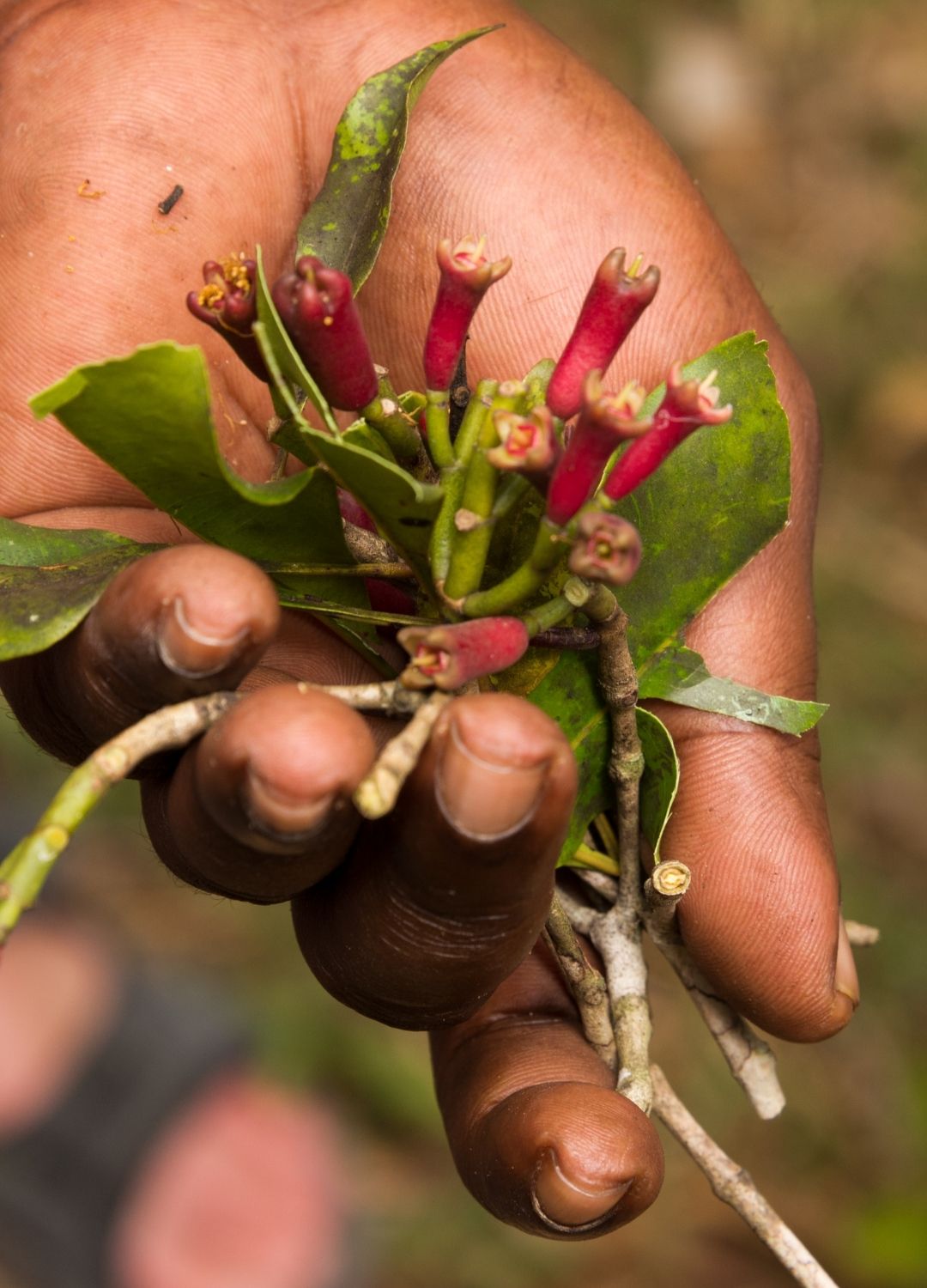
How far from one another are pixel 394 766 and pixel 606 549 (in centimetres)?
35

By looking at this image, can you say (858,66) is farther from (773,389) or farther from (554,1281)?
(554,1281)

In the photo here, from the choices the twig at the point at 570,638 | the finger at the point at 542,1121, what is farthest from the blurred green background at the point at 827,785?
the twig at the point at 570,638

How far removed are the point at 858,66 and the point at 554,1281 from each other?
501cm

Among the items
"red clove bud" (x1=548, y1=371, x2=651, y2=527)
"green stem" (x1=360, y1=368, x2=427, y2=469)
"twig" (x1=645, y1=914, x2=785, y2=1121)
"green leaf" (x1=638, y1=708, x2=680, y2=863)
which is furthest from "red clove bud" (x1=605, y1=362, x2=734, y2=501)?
"twig" (x1=645, y1=914, x2=785, y2=1121)

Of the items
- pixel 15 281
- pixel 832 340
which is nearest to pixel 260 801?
pixel 15 281

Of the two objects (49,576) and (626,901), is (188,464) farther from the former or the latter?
(626,901)

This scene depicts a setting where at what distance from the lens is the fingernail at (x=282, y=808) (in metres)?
1.38

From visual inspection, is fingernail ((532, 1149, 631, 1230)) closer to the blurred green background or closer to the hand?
the hand

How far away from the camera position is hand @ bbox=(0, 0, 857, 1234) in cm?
144

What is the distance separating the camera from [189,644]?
1.44 meters

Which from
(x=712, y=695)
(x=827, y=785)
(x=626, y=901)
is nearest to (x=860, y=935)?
Answer: (x=626, y=901)

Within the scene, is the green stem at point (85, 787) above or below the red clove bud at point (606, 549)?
below

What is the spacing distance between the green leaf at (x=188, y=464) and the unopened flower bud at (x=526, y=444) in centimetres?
25

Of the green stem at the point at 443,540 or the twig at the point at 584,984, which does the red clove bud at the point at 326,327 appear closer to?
the green stem at the point at 443,540
